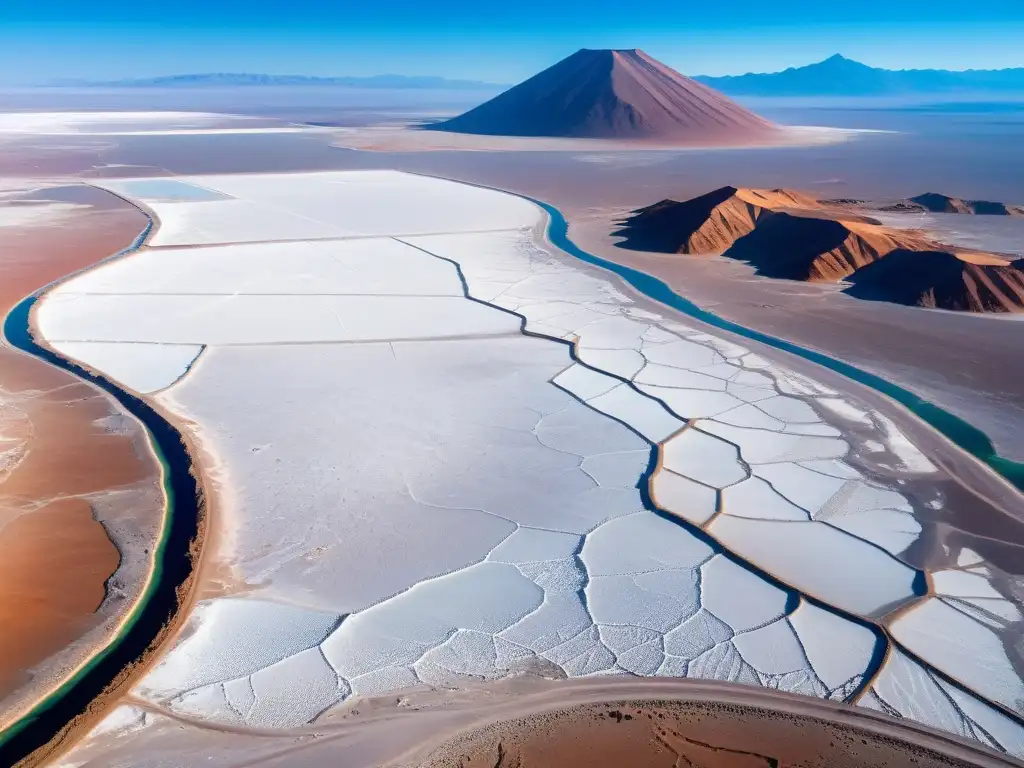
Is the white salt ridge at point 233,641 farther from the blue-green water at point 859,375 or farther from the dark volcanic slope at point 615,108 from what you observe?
the dark volcanic slope at point 615,108

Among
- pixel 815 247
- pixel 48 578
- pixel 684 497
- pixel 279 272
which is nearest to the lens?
pixel 48 578

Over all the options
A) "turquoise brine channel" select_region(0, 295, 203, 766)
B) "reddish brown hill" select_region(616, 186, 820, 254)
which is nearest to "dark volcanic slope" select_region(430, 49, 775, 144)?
"reddish brown hill" select_region(616, 186, 820, 254)

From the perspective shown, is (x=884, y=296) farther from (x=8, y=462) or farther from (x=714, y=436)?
(x=8, y=462)

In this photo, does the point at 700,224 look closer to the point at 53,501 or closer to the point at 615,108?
the point at 53,501

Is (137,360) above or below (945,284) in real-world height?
below

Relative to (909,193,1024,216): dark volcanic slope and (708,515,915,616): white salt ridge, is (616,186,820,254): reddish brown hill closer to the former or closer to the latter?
(909,193,1024,216): dark volcanic slope

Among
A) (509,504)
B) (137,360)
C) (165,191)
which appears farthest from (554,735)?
(165,191)
